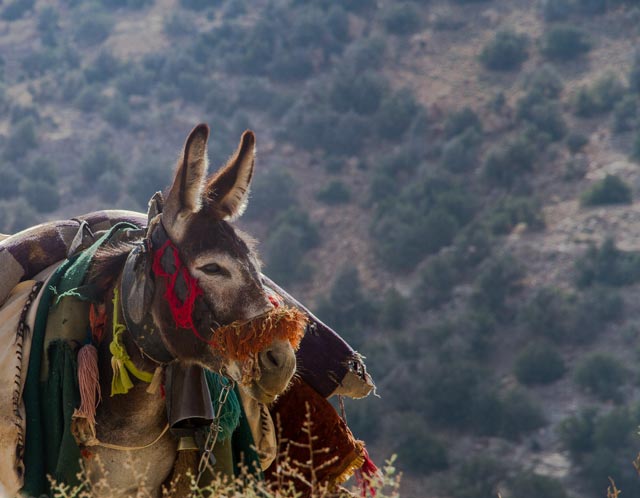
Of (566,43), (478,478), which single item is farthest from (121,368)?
(566,43)

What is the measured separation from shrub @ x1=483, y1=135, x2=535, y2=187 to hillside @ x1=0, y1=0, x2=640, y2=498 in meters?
0.06

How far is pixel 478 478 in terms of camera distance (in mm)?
21891

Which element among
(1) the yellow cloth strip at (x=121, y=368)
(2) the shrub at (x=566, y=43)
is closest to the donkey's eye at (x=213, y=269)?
(1) the yellow cloth strip at (x=121, y=368)

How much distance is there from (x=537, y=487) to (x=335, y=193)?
1415cm

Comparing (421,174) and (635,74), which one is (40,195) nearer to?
(421,174)

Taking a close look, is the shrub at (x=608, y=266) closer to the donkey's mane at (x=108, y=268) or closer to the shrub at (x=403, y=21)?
the shrub at (x=403, y=21)

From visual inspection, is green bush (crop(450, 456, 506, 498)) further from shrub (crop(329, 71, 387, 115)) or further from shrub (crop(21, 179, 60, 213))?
shrub (crop(329, 71, 387, 115))

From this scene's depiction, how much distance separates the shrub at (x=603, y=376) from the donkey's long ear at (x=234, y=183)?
63.9ft

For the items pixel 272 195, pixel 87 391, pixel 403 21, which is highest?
pixel 87 391

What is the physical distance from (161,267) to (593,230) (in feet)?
78.7

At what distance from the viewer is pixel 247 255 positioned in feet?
15.9

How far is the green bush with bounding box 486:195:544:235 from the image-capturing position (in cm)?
2861

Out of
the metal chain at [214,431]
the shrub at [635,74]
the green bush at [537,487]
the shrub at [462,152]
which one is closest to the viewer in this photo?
the metal chain at [214,431]

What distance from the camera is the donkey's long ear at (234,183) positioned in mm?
4973
